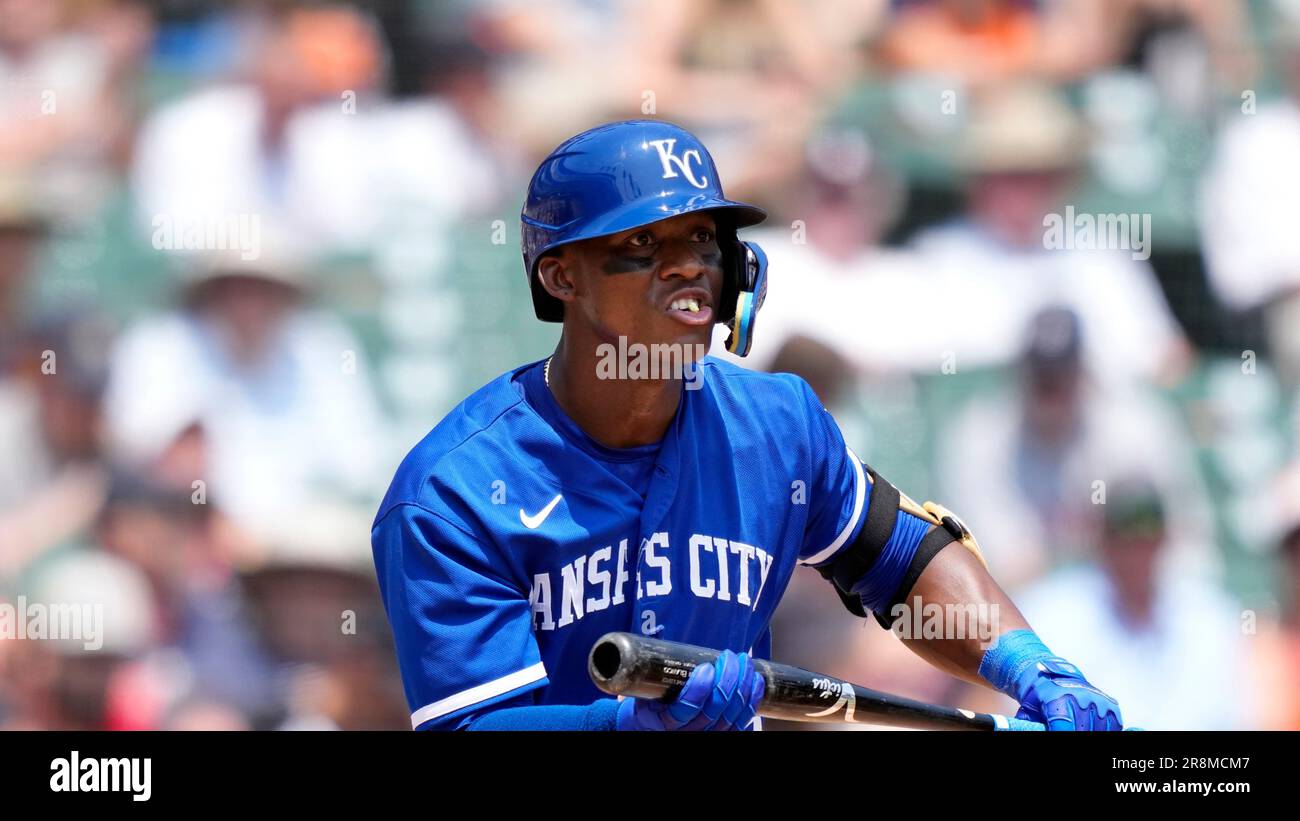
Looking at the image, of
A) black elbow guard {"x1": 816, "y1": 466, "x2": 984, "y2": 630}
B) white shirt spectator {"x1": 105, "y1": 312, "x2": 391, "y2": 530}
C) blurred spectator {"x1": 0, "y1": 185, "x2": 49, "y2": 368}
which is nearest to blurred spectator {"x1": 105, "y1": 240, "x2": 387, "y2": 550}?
white shirt spectator {"x1": 105, "y1": 312, "x2": 391, "y2": 530}

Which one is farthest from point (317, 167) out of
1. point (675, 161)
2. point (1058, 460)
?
point (675, 161)

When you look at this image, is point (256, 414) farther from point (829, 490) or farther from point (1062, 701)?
point (1062, 701)

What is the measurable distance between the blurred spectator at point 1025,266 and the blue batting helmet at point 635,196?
284 cm

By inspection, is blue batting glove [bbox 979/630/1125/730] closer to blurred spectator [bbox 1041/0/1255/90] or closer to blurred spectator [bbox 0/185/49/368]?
blurred spectator [bbox 1041/0/1255/90]

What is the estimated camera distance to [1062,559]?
606 centimetres

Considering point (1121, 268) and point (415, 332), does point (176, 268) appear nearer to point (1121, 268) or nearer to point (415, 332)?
point (415, 332)

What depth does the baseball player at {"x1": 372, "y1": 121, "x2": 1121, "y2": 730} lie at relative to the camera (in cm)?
319

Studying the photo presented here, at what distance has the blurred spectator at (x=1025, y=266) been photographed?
20.3 ft

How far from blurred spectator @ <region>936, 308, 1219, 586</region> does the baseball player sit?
8.25ft

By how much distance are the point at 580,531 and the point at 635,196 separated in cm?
63

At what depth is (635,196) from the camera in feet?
10.8
